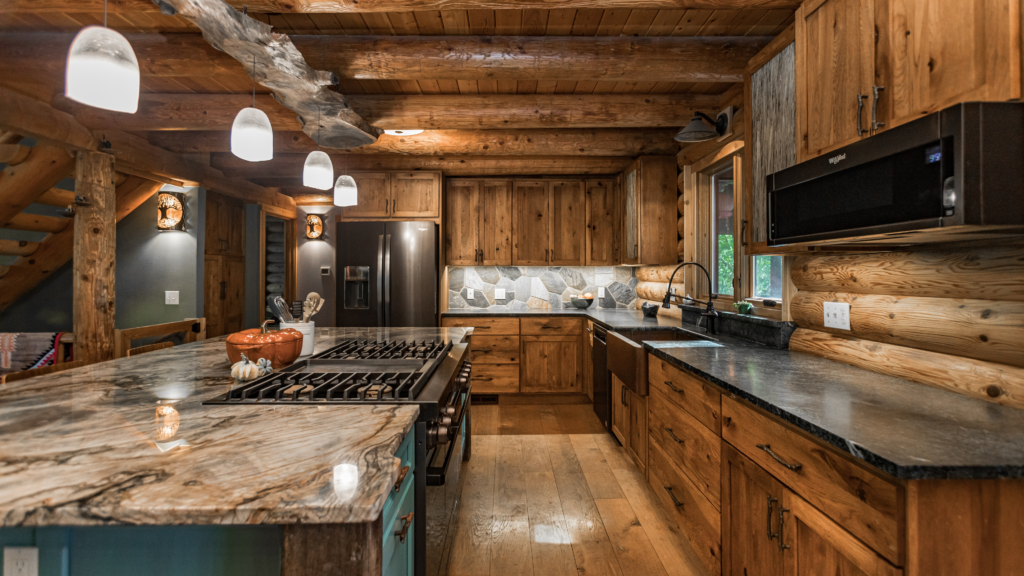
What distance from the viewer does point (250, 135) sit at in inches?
71.2

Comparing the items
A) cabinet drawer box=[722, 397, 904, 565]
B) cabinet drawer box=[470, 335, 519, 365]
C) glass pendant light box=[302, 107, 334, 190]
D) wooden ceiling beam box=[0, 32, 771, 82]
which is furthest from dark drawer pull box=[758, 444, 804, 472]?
cabinet drawer box=[470, 335, 519, 365]

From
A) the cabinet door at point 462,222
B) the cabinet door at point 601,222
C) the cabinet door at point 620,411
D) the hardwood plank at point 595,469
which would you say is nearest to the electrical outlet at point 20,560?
the hardwood plank at point 595,469

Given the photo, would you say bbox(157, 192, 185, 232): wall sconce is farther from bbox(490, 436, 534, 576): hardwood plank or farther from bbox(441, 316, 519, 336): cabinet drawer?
bbox(490, 436, 534, 576): hardwood plank

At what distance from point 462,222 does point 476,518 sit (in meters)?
3.33

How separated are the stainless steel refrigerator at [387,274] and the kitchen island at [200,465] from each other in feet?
9.95

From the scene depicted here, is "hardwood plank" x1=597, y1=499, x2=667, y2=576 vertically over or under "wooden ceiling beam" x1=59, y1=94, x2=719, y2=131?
under

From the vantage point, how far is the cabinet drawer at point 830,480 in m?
0.93

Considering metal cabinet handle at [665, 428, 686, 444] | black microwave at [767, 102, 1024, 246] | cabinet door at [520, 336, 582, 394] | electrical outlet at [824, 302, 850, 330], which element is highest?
black microwave at [767, 102, 1024, 246]

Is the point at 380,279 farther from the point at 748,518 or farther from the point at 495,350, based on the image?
the point at 748,518

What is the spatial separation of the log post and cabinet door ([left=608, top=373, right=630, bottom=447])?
12.7 feet

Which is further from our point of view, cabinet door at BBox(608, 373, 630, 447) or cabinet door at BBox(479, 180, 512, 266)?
cabinet door at BBox(479, 180, 512, 266)

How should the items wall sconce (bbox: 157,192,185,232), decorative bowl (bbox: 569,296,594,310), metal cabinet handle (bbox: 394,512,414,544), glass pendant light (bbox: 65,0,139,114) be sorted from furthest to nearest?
decorative bowl (bbox: 569,296,594,310) → wall sconce (bbox: 157,192,185,232) → glass pendant light (bbox: 65,0,139,114) → metal cabinet handle (bbox: 394,512,414,544)

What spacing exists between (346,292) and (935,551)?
4.36 metres

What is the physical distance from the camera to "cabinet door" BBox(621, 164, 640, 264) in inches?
161
